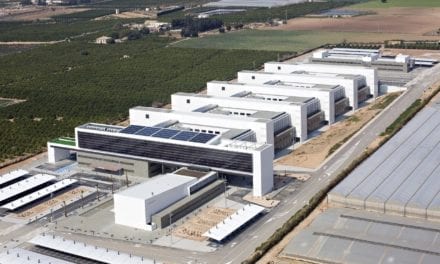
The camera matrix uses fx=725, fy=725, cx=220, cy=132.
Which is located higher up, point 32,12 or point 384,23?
point 32,12

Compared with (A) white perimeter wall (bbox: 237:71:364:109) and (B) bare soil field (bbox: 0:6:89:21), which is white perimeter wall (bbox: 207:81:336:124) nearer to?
(A) white perimeter wall (bbox: 237:71:364:109)

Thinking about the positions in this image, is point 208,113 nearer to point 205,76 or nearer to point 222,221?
point 222,221

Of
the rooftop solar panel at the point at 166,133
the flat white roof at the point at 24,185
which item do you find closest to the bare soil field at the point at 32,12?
the rooftop solar panel at the point at 166,133

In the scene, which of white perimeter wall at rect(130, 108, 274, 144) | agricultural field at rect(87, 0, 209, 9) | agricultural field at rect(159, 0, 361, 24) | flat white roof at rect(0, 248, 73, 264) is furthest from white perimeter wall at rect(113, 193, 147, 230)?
agricultural field at rect(87, 0, 209, 9)

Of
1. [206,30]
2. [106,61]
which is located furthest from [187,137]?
[206,30]

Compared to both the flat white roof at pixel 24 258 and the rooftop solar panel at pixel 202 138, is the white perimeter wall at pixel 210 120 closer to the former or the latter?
the rooftop solar panel at pixel 202 138

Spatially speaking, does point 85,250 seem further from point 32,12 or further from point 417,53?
point 32,12

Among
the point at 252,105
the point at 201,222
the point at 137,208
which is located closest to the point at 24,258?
the point at 137,208
